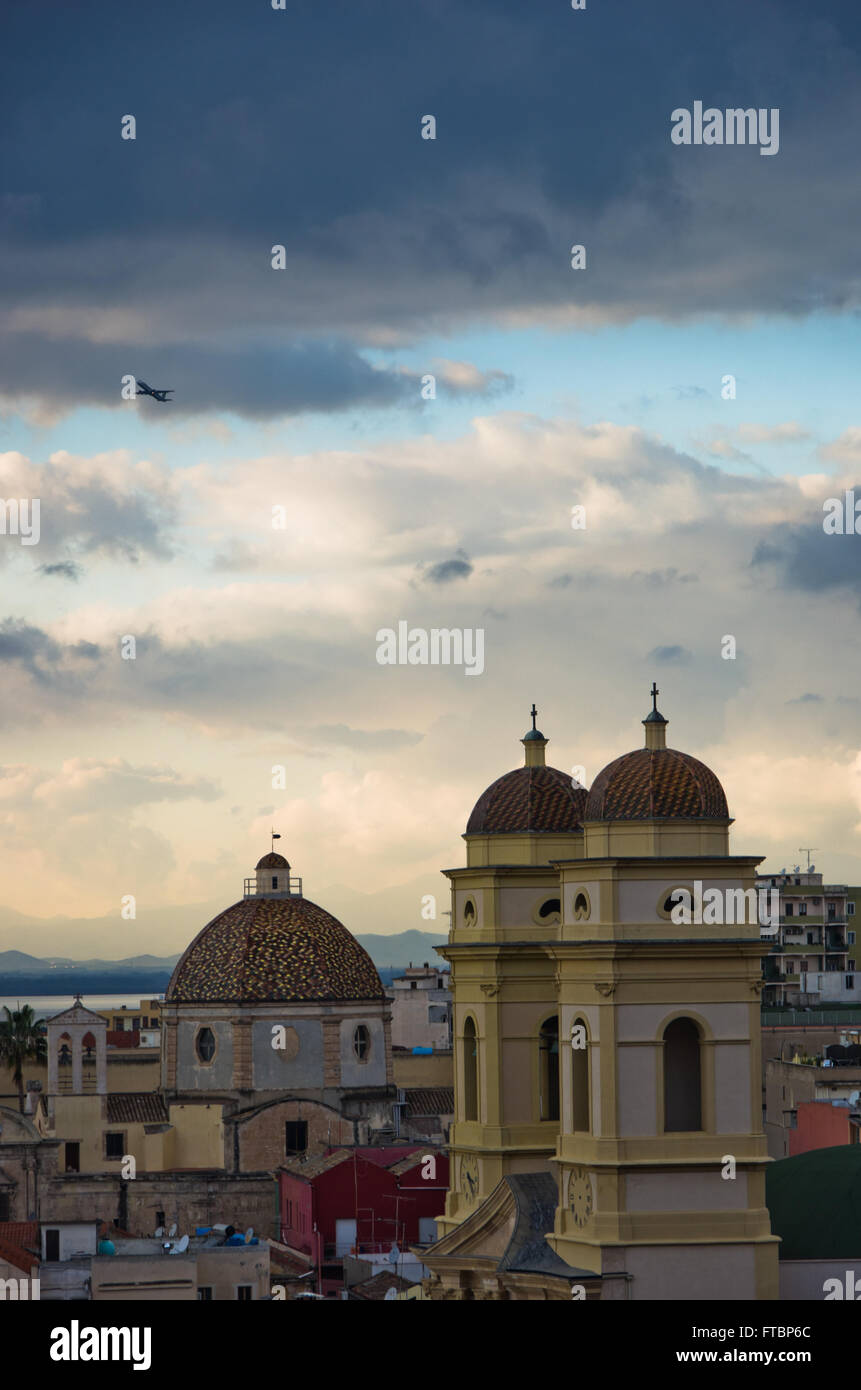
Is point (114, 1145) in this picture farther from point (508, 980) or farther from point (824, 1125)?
point (508, 980)

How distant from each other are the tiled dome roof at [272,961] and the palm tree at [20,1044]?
15.8 meters

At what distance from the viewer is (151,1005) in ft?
474

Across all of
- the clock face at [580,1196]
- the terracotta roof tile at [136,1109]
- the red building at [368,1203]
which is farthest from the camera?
the terracotta roof tile at [136,1109]

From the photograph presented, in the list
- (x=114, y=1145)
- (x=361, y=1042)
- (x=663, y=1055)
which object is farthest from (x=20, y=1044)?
(x=663, y=1055)

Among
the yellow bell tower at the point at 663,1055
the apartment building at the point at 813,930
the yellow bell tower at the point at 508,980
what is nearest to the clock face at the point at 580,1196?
the yellow bell tower at the point at 663,1055

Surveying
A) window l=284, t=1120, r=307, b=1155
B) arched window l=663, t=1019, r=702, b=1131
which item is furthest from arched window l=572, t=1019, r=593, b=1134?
window l=284, t=1120, r=307, b=1155

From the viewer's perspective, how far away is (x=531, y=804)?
130ft

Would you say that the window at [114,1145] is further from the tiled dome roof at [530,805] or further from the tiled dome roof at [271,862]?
the tiled dome roof at [530,805]

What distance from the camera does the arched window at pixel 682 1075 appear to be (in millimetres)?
33781

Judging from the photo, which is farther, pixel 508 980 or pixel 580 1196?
pixel 508 980

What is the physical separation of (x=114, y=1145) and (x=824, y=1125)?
904 inches

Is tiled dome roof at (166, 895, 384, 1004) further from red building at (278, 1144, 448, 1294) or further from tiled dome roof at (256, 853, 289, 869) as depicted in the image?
red building at (278, 1144, 448, 1294)
